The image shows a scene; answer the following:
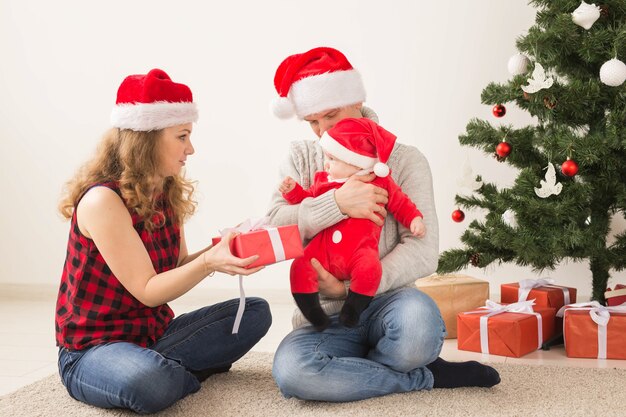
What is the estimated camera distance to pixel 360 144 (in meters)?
1.85

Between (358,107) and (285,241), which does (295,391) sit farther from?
(358,107)

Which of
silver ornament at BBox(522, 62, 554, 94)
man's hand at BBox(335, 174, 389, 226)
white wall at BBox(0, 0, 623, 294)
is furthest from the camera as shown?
white wall at BBox(0, 0, 623, 294)

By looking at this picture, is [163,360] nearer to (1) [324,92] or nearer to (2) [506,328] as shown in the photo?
(1) [324,92]

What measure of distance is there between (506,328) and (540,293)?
291 mm

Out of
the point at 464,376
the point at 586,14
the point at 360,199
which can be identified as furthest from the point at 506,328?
the point at 586,14

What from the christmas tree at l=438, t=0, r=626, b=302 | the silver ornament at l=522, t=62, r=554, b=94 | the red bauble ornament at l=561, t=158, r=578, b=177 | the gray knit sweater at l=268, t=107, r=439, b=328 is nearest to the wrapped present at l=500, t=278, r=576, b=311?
the christmas tree at l=438, t=0, r=626, b=302

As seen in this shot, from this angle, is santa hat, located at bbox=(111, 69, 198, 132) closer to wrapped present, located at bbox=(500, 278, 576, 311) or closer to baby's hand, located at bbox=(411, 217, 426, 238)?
baby's hand, located at bbox=(411, 217, 426, 238)

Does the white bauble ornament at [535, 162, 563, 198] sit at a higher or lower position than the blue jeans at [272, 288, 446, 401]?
higher

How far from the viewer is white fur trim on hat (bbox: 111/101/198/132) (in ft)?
6.35

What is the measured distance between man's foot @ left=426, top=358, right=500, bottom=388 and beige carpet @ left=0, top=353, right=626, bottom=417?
0.02 metres

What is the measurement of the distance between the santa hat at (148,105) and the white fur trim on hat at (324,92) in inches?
12.0

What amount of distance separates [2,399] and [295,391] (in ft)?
2.66

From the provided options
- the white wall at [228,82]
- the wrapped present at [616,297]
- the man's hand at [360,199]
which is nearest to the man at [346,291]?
the man's hand at [360,199]

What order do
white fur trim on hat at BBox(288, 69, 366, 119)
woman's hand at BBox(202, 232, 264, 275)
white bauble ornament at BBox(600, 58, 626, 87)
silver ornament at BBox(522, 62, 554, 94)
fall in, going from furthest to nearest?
silver ornament at BBox(522, 62, 554, 94), white bauble ornament at BBox(600, 58, 626, 87), white fur trim on hat at BBox(288, 69, 366, 119), woman's hand at BBox(202, 232, 264, 275)
